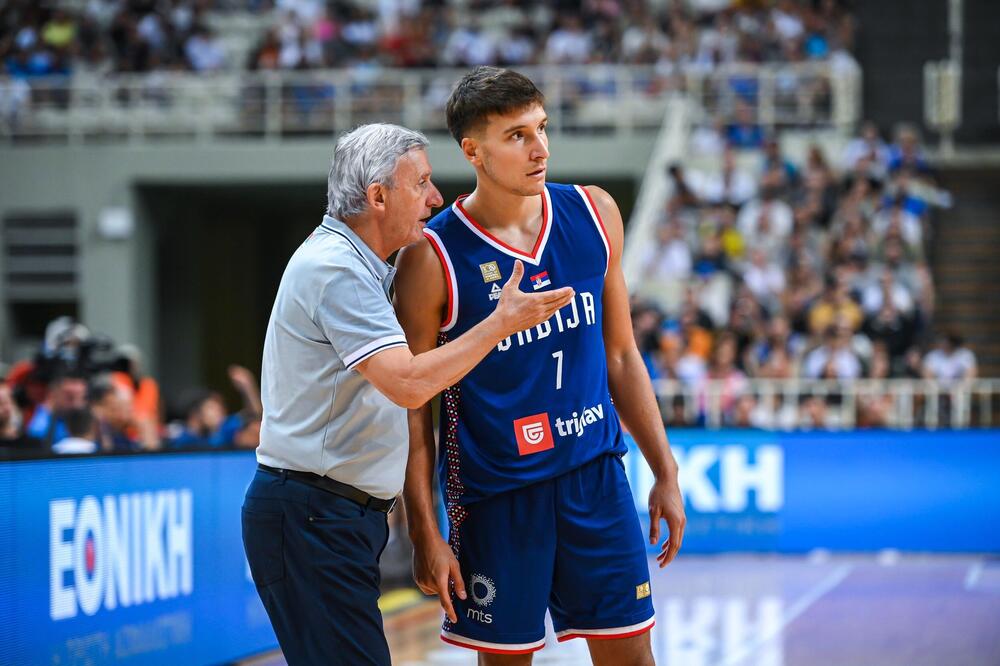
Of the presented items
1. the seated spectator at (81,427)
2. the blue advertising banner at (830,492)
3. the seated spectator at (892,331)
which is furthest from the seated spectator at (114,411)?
the seated spectator at (892,331)

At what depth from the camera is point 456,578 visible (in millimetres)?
4281

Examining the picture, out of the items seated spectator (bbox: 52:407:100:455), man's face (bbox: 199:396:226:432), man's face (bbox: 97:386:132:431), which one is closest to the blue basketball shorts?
seated spectator (bbox: 52:407:100:455)

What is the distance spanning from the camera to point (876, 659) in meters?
8.32

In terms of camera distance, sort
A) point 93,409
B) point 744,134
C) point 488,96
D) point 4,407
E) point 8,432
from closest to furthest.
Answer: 1. point 488,96
2. point 4,407
3. point 8,432
4. point 93,409
5. point 744,134

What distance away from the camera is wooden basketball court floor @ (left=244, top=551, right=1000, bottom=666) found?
8438 millimetres

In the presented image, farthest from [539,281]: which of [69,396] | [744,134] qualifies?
[744,134]

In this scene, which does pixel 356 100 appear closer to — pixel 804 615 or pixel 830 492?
pixel 830 492

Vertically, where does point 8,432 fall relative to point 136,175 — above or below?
below

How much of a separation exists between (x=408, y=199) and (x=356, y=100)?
17.8m

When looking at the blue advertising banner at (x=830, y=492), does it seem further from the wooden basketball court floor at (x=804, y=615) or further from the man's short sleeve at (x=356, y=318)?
the man's short sleeve at (x=356, y=318)

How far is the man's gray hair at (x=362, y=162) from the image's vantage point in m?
3.99

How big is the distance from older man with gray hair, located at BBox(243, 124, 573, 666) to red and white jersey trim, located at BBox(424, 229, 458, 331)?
23cm

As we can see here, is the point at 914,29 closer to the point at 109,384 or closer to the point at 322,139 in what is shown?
the point at 322,139

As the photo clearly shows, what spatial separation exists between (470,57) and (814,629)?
14.7 meters
